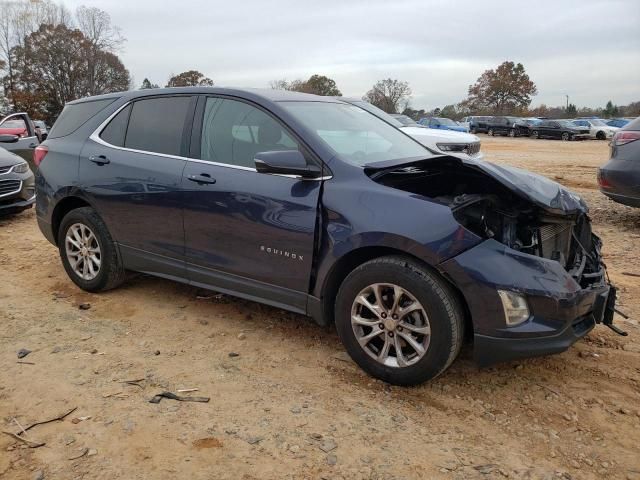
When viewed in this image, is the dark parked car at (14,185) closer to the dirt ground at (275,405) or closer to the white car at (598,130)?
the dirt ground at (275,405)

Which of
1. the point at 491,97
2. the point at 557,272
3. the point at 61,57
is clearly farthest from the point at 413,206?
the point at 491,97

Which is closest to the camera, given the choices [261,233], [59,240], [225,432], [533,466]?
[533,466]

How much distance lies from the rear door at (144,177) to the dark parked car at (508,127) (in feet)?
137

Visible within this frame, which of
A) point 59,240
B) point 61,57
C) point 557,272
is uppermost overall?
point 61,57

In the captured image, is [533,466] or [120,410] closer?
[533,466]

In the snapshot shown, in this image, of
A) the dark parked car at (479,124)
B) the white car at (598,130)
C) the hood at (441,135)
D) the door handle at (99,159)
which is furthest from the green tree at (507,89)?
the door handle at (99,159)

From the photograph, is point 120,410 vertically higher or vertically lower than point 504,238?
lower

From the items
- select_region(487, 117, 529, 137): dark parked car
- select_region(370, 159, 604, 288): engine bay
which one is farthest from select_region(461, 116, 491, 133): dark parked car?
select_region(370, 159, 604, 288): engine bay

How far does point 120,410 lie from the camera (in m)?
3.02

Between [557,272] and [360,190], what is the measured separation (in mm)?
1197

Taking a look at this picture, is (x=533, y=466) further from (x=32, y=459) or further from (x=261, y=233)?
(x=32, y=459)

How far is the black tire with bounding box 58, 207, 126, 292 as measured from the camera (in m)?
4.58

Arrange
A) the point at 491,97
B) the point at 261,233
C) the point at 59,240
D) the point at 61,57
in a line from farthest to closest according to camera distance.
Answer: the point at 491,97 → the point at 61,57 → the point at 59,240 → the point at 261,233

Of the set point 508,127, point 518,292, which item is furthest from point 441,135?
point 508,127
